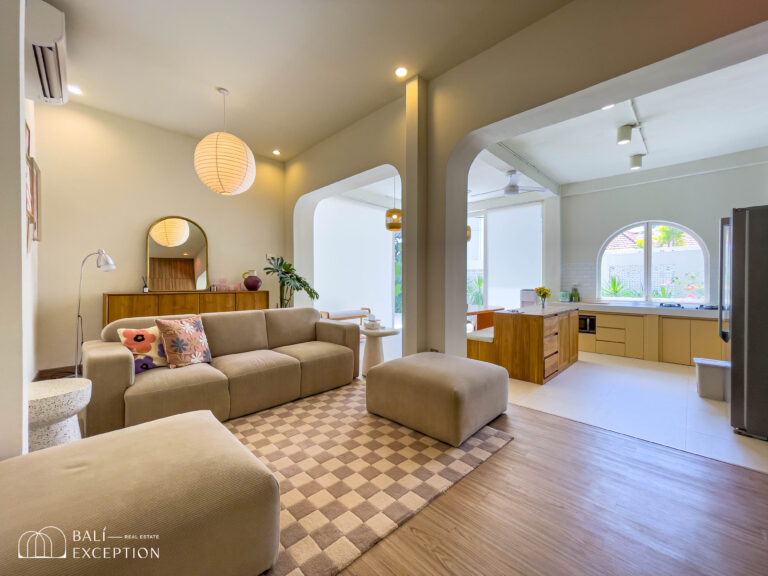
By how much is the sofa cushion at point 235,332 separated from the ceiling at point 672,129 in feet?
13.0

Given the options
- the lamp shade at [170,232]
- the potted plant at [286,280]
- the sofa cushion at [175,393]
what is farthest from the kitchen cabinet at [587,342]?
the lamp shade at [170,232]

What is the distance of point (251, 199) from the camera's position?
5.15 meters

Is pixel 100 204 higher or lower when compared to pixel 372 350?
higher

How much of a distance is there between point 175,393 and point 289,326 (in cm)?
137

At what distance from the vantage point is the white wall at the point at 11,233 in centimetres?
117

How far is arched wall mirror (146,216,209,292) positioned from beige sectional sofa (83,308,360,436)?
1854mm

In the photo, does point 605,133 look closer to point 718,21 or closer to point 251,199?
point 718,21

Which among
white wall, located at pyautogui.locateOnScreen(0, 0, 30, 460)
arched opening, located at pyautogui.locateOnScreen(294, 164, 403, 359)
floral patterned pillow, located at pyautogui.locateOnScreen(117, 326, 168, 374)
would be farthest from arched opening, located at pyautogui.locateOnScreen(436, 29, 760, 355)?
white wall, located at pyautogui.locateOnScreen(0, 0, 30, 460)

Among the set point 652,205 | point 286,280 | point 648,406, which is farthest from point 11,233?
point 652,205

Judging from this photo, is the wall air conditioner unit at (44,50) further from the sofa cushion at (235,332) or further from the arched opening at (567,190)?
the arched opening at (567,190)

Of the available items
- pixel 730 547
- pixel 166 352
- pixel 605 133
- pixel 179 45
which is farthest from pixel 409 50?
pixel 730 547

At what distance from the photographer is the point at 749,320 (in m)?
2.33

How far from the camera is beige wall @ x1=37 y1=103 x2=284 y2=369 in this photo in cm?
359

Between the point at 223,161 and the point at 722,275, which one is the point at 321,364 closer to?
the point at 223,161
